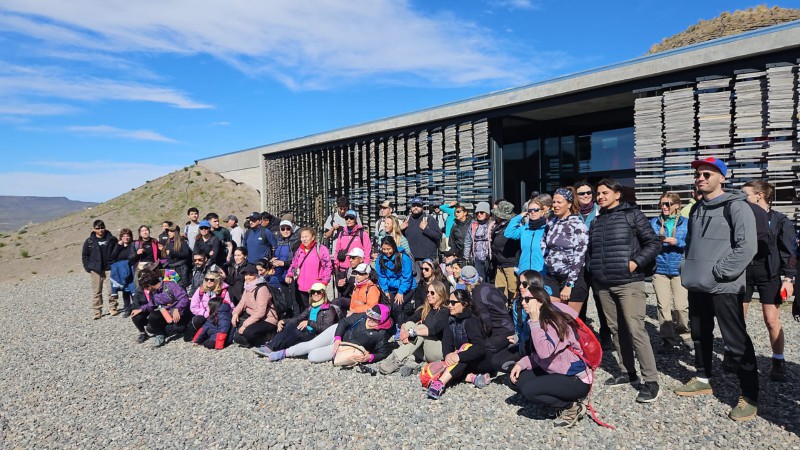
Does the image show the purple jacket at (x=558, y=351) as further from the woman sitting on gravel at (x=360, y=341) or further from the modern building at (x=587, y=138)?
the modern building at (x=587, y=138)

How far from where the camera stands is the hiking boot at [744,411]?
12.6 ft

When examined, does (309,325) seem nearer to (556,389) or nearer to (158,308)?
(158,308)

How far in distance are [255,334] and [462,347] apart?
3.15 m

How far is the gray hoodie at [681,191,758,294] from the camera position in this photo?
3.70 meters

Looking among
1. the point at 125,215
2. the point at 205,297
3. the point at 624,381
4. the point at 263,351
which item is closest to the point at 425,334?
the point at 624,381

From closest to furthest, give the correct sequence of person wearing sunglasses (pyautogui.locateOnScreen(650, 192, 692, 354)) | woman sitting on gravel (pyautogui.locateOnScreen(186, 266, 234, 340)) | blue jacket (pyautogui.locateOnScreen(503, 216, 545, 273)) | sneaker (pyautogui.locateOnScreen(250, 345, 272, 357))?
blue jacket (pyautogui.locateOnScreen(503, 216, 545, 273)) < person wearing sunglasses (pyautogui.locateOnScreen(650, 192, 692, 354)) < sneaker (pyautogui.locateOnScreen(250, 345, 272, 357)) < woman sitting on gravel (pyautogui.locateOnScreen(186, 266, 234, 340))

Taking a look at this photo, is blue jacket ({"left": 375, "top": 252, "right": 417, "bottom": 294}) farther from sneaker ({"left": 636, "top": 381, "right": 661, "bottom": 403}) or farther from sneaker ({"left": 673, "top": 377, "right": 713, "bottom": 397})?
sneaker ({"left": 673, "top": 377, "right": 713, "bottom": 397})

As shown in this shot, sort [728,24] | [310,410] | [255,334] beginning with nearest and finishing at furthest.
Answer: [310,410] → [255,334] → [728,24]

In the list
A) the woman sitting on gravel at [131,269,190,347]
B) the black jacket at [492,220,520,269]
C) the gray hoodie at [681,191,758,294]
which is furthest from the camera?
the woman sitting on gravel at [131,269,190,347]

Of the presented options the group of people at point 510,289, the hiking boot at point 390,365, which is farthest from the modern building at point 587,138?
the hiking boot at point 390,365

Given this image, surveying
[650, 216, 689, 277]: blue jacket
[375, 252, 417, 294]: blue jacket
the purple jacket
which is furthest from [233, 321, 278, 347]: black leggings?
[650, 216, 689, 277]: blue jacket

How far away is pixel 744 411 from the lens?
3842 millimetres

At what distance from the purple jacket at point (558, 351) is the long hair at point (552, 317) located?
0.12 ft

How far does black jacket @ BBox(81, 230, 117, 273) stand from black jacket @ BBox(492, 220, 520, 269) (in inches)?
291
